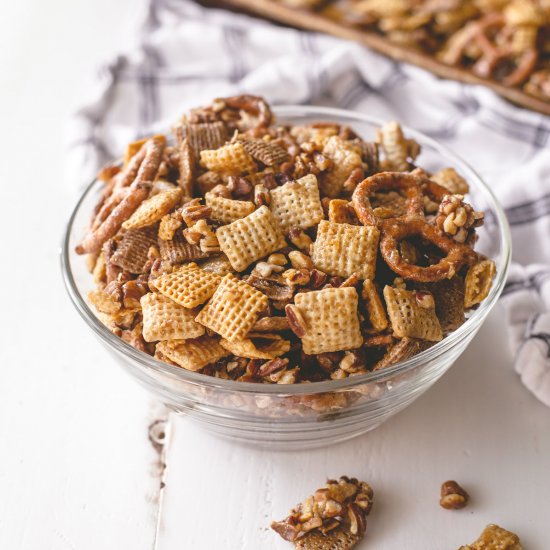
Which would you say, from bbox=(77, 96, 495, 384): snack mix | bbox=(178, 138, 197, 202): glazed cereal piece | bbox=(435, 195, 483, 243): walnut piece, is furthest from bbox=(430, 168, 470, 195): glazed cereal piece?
bbox=(178, 138, 197, 202): glazed cereal piece

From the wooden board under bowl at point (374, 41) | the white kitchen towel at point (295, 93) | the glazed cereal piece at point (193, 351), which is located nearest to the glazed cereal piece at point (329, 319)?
the glazed cereal piece at point (193, 351)

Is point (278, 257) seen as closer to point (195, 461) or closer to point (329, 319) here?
point (329, 319)

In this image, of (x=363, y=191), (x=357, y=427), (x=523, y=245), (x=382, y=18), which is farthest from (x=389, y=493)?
(x=382, y=18)

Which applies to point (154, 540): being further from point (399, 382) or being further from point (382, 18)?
point (382, 18)

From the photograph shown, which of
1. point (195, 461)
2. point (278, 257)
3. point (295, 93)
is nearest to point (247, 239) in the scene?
point (278, 257)

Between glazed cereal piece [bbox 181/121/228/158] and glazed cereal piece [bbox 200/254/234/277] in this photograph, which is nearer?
glazed cereal piece [bbox 200/254/234/277]

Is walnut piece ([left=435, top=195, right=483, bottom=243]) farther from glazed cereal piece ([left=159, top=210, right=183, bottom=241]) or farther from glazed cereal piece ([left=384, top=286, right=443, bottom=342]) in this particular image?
glazed cereal piece ([left=159, top=210, right=183, bottom=241])
